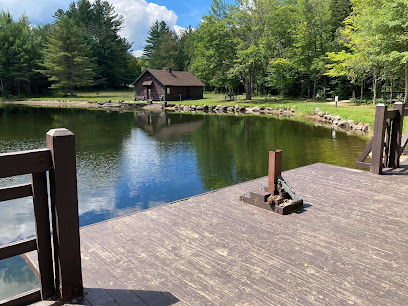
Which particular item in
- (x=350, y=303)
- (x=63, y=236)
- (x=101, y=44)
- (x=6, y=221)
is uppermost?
(x=101, y=44)

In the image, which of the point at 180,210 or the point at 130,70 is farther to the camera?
the point at 130,70

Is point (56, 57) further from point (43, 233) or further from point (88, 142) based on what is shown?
point (43, 233)

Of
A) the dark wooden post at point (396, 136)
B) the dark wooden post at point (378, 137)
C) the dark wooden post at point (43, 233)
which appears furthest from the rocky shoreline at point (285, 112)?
the dark wooden post at point (43, 233)

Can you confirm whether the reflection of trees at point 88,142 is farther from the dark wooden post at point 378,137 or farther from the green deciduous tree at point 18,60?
the green deciduous tree at point 18,60

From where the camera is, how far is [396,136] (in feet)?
25.1

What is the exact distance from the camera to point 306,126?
23328 mm

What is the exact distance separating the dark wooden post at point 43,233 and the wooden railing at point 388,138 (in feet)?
21.4

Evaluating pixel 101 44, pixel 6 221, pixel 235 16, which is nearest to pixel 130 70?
pixel 101 44

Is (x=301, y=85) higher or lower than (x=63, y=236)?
higher

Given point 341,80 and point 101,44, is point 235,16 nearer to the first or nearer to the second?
point 341,80

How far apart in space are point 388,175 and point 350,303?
5225mm

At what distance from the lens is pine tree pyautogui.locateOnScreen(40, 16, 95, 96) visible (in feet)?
164

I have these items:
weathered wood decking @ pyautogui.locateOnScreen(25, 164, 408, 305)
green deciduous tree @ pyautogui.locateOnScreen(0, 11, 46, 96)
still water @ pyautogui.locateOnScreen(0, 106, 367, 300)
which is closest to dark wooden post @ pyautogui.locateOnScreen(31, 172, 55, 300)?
weathered wood decking @ pyautogui.locateOnScreen(25, 164, 408, 305)

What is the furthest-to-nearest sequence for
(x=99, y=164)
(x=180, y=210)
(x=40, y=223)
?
1. (x=99, y=164)
2. (x=180, y=210)
3. (x=40, y=223)
